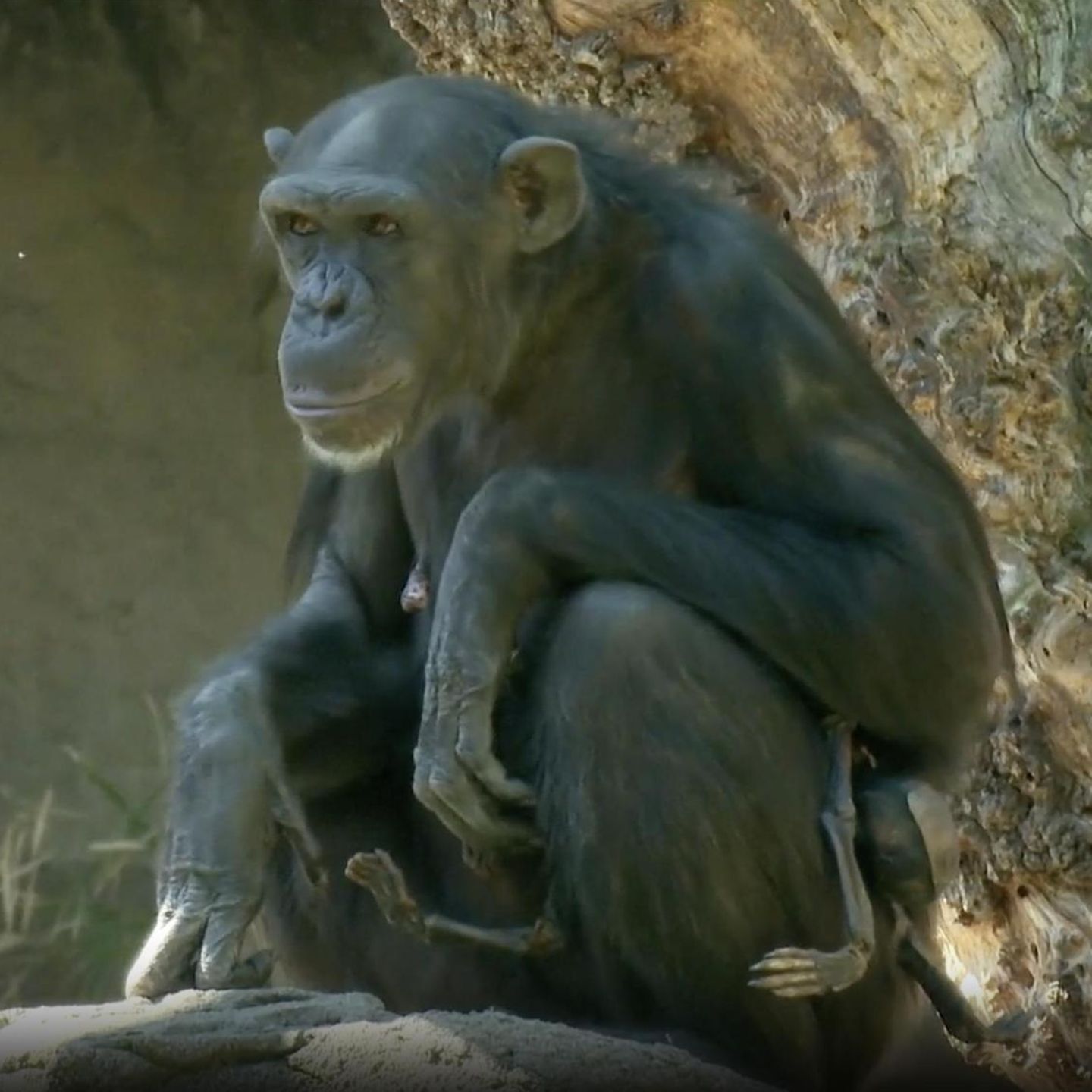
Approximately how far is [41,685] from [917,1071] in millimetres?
4534

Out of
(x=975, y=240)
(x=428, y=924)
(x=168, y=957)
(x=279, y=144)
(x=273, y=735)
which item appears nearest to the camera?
(x=168, y=957)

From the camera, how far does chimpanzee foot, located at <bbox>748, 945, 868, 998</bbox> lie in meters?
3.02

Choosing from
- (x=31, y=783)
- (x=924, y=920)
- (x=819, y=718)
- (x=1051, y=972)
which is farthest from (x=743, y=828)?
(x=31, y=783)

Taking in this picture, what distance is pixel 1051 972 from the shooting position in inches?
173

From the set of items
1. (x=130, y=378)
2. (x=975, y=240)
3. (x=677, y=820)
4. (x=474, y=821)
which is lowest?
(x=130, y=378)

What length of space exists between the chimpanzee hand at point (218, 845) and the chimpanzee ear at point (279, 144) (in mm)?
871

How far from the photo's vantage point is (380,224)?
3.31 meters

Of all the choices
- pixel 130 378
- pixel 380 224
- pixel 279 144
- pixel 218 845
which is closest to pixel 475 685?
pixel 218 845

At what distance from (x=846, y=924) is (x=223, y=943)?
2.85 feet

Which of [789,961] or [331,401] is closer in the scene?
[789,961]

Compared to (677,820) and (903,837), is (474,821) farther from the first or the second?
(903,837)

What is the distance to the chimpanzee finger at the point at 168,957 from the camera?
310 centimetres

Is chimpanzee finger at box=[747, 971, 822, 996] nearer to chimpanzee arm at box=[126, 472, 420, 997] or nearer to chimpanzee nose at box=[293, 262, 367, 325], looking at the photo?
chimpanzee arm at box=[126, 472, 420, 997]

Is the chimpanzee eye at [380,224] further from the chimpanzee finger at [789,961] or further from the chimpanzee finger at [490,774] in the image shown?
the chimpanzee finger at [789,961]
